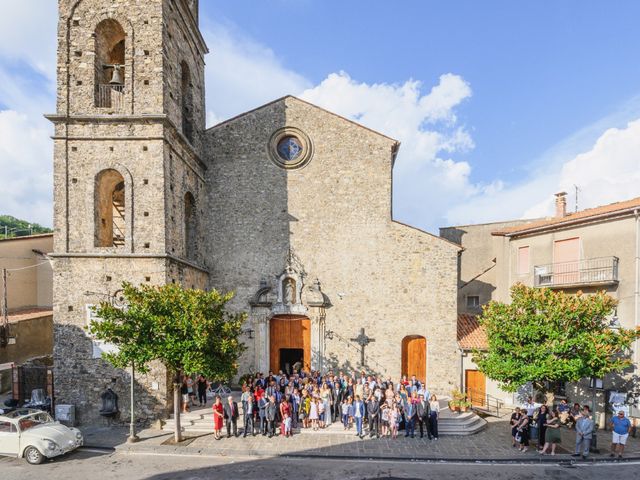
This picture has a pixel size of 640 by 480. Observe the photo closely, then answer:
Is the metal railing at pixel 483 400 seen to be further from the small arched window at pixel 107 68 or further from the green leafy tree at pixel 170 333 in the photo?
the small arched window at pixel 107 68

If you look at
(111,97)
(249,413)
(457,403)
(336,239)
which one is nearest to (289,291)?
(336,239)

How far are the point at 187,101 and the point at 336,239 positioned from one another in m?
9.76

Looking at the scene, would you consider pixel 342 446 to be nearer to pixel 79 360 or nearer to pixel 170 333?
pixel 170 333

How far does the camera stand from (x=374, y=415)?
1346 cm

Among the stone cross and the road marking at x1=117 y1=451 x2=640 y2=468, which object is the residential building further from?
the stone cross

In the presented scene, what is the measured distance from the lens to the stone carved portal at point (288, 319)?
18073mm

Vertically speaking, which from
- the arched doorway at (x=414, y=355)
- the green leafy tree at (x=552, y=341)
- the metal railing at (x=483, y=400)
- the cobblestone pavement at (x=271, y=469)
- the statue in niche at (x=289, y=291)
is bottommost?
the metal railing at (x=483, y=400)

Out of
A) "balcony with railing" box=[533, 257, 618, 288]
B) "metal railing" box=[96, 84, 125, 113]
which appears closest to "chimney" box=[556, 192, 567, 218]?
"balcony with railing" box=[533, 257, 618, 288]

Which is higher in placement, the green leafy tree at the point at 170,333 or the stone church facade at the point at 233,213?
the stone church facade at the point at 233,213

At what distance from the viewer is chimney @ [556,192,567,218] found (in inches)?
746

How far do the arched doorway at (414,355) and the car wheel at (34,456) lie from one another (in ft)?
45.5

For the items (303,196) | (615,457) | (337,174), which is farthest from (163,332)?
(615,457)

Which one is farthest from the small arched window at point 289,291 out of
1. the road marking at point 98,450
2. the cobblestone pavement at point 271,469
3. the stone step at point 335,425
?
the road marking at point 98,450

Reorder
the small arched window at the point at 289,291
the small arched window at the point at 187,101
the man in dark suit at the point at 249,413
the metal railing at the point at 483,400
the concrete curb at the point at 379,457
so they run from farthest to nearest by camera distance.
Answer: the small arched window at the point at 289,291
the small arched window at the point at 187,101
the metal railing at the point at 483,400
the man in dark suit at the point at 249,413
the concrete curb at the point at 379,457
